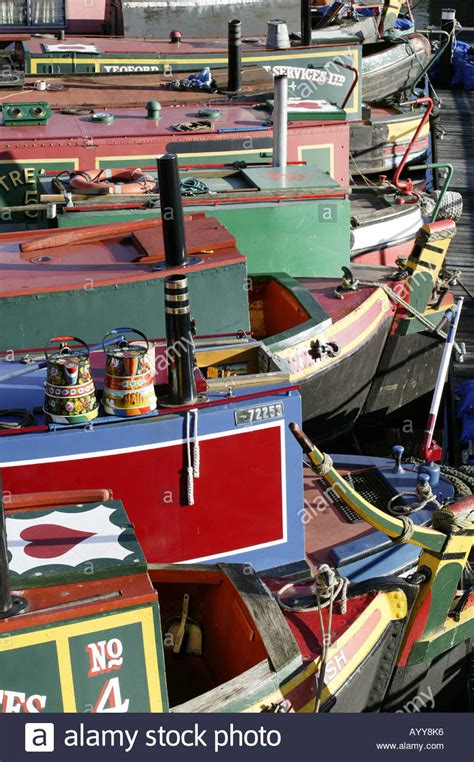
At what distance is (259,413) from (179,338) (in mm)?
837

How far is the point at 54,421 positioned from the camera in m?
7.18

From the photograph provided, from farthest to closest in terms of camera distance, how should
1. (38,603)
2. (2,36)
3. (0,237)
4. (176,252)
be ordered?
(2,36)
(0,237)
(176,252)
(38,603)

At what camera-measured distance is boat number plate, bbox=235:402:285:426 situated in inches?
303

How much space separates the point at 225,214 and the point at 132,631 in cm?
601

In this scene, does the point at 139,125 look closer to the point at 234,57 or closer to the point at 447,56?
the point at 234,57

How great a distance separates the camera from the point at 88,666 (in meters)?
5.88

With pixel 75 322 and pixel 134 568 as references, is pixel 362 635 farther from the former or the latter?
pixel 75 322

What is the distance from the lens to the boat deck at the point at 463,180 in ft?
48.4

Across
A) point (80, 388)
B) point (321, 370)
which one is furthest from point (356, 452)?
point (80, 388)

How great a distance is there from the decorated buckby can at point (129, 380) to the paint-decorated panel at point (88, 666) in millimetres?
1722

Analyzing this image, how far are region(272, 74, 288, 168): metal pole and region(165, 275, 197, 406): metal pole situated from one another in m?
4.96

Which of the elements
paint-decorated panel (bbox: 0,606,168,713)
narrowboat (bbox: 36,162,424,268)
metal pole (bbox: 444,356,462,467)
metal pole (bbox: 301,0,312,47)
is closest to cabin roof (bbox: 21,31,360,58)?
metal pole (bbox: 301,0,312,47)

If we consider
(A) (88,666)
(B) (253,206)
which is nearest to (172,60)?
(B) (253,206)

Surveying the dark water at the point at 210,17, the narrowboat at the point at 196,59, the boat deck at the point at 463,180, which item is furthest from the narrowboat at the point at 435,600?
the dark water at the point at 210,17
